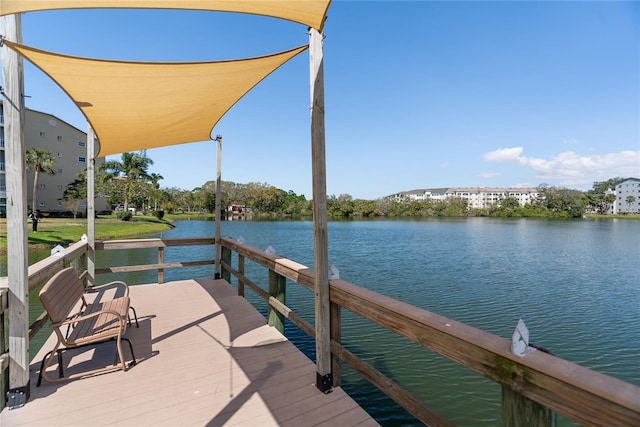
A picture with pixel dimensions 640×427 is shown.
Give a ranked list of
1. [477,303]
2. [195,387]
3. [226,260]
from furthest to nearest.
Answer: [477,303] < [226,260] < [195,387]

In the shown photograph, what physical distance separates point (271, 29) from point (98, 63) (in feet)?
11.7

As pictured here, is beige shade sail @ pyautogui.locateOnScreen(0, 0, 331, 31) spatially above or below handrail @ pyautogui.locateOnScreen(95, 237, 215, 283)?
above

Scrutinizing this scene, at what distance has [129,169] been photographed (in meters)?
35.9

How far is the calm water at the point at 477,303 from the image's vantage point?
12.8 feet

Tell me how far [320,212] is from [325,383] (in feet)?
3.79

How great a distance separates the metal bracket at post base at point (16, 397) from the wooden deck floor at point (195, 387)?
1.7 inches

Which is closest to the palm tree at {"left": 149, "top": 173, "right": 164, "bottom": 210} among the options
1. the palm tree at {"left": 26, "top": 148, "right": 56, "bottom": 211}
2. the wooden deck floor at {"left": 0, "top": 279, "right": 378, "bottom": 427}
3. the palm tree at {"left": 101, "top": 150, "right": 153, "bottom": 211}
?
the palm tree at {"left": 101, "top": 150, "right": 153, "bottom": 211}

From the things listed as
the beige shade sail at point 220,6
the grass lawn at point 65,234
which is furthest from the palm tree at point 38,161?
the beige shade sail at point 220,6

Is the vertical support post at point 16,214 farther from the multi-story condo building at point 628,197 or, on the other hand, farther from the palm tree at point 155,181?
the multi-story condo building at point 628,197

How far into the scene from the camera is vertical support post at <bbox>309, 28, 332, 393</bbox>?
2002 millimetres

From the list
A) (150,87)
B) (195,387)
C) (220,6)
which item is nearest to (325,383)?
(195,387)

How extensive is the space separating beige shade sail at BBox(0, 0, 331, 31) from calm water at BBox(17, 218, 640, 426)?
3.56 metres

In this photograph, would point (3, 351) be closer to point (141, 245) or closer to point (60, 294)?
point (60, 294)

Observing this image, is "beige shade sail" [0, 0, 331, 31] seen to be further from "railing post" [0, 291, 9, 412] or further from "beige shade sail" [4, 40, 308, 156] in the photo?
"railing post" [0, 291, 9, 412]
